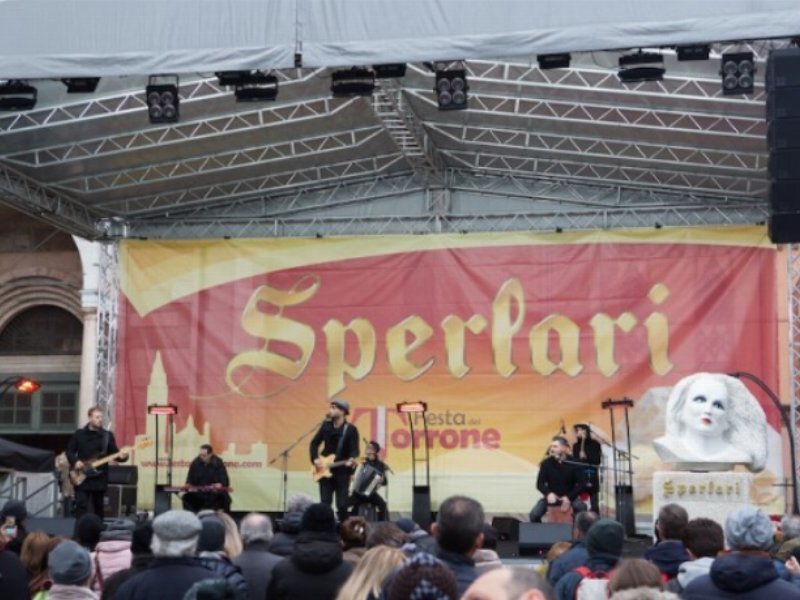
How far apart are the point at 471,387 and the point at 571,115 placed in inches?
160

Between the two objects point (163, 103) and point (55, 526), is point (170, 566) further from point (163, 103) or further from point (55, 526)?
point (163, 103)

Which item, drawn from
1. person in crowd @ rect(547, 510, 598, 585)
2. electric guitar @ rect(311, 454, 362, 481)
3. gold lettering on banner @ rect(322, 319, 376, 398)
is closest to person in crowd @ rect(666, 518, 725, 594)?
person in crowd @ rect(547, 510, 598, 585)

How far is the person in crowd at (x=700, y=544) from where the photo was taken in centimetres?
530

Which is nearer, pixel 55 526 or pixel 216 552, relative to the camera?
pixel 216 552

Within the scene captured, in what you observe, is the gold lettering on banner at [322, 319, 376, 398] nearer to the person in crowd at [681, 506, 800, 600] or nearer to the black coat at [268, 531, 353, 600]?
the black coat at [268, 531, 353, 600]

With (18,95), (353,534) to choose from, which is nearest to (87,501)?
(18,95)

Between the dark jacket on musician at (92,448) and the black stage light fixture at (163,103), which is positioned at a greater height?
the black stage light fixture at (163,103)

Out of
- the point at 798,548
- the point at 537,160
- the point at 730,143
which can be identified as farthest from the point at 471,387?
the point at 798,548

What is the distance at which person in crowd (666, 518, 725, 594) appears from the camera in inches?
209

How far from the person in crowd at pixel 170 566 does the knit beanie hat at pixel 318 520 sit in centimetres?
62

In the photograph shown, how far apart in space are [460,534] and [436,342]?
14502 millimetres

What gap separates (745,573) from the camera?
4566mm

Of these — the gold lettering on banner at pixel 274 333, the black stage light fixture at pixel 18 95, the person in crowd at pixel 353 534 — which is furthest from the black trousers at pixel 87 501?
the person in crowd at pixel 353 534

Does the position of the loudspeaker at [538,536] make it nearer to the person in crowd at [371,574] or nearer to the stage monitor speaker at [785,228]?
the stage monitor speaker at [785,228]
